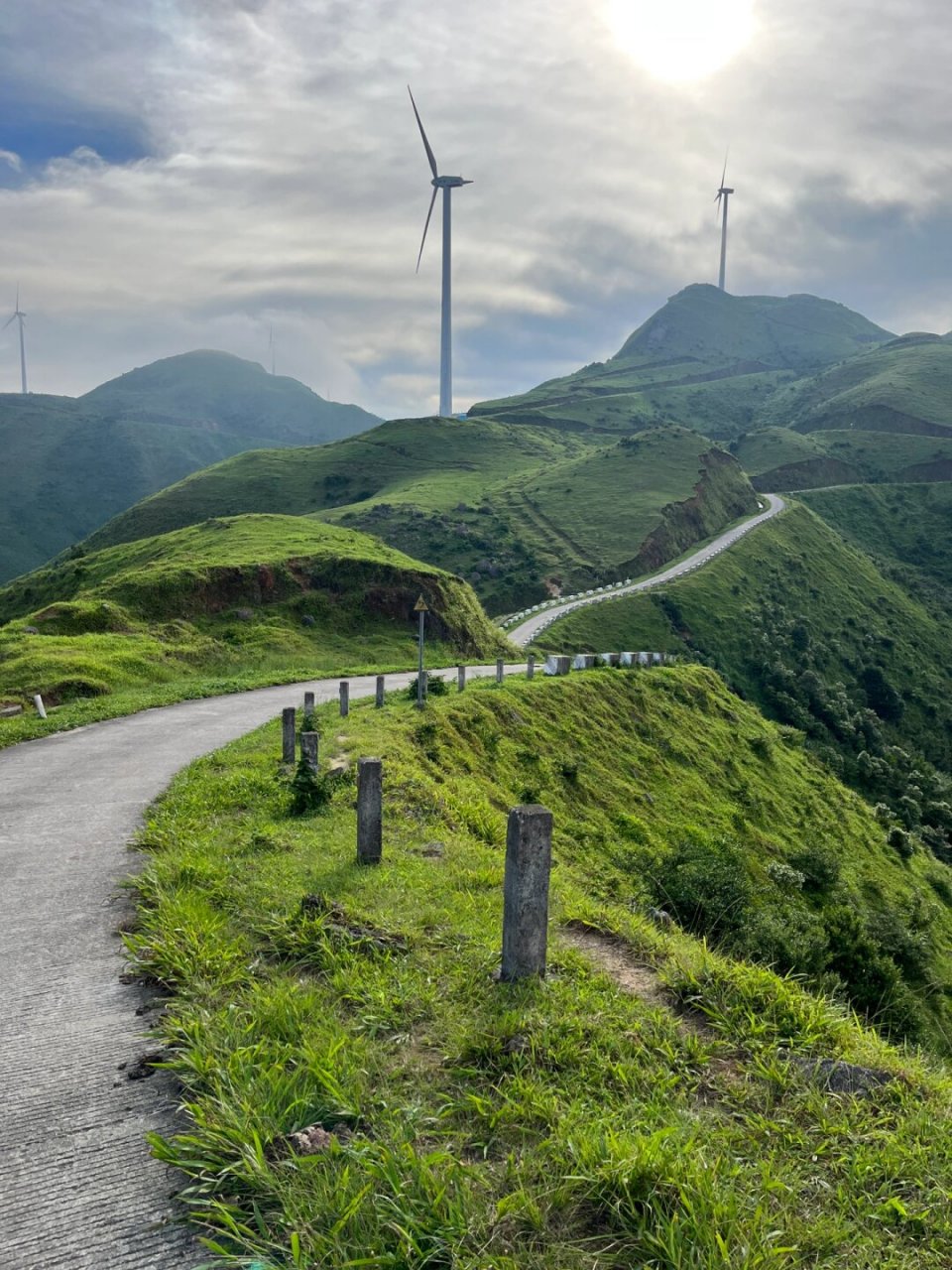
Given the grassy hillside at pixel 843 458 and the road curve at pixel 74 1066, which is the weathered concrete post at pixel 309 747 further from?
the grassy hillside at pixel 843 458

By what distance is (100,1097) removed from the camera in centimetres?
537

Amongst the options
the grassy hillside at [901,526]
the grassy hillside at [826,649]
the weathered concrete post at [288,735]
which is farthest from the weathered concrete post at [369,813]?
the grassy hillside at [901,526]

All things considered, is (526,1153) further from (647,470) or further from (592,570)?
(647,470)

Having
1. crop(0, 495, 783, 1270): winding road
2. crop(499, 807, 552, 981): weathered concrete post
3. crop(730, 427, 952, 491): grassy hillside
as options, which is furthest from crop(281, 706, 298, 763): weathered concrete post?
crop(730, 427, 952, 491): grassy hillside

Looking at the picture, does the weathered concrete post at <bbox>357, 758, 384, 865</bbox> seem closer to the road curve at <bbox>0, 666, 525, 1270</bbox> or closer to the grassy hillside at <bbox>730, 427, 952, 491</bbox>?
the road curve at <bbox>0, 666, 525, 1270</bbox>

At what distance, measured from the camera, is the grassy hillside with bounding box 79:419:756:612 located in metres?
98.3

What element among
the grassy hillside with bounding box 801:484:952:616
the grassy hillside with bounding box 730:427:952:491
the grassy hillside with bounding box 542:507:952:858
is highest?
the grassy hillside with bounding box 730:427:952:491

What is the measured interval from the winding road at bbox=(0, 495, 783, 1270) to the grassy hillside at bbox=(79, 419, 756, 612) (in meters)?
77.8

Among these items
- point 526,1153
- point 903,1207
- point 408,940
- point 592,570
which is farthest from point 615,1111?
point 592,570

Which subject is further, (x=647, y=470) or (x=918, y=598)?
(x=647, y=470)

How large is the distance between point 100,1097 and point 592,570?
298 feet

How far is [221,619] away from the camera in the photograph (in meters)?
40.4

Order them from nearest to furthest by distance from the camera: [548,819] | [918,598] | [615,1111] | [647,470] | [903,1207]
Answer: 1. [903,1207]
2. [615,1111]
3. [548,819]
4. [918,598]
5. [647,470]

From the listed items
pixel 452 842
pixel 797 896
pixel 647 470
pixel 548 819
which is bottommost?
pixel 797 896
